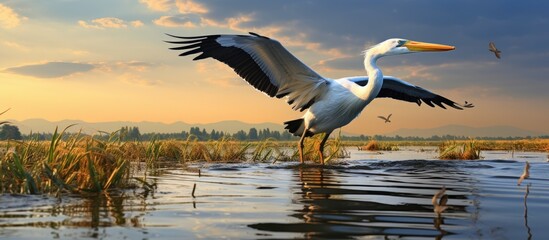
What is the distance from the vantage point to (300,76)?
9.30 meters

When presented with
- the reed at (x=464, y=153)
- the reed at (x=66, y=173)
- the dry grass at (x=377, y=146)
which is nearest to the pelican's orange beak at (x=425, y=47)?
the reed at (x=464, y=153)

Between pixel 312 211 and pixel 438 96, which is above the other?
pixel 438 96

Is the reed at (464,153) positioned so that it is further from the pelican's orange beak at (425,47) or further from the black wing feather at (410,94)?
the pelican's orange beak at (425,47)

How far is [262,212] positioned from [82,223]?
45.0 inches

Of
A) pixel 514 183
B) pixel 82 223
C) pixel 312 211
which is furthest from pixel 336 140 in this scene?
pixel 82 223

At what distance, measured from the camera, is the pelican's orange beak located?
9.18 meters

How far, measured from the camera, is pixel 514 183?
665cm

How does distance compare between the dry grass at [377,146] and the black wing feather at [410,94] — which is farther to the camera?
the dry grass at [377,146]

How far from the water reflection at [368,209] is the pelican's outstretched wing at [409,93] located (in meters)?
4.81

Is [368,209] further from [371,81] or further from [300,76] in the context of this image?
[300,76]

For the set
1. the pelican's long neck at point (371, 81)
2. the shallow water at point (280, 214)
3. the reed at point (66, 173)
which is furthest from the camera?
the pelican's long neck at point (371, 81)

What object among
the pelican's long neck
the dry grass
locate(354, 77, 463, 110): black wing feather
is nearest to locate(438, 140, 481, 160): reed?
locate(354, 77, 463, 110): black wing feather

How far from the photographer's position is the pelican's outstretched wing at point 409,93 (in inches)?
445

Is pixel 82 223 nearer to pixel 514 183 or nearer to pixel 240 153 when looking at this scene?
pixel 514 183
